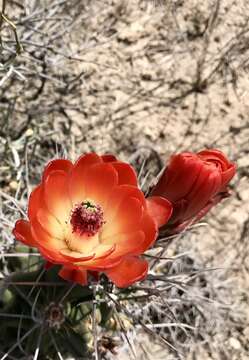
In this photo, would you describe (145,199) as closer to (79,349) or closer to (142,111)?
(79,349)

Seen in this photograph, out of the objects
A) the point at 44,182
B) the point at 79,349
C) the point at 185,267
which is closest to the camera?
the point at 44,182

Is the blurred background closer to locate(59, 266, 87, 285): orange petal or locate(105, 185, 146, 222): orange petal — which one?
locate(105, 185, 146, 222): orange petal

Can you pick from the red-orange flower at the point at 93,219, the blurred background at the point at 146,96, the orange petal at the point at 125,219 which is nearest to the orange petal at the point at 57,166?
the red-orange flower at the point at 93,219

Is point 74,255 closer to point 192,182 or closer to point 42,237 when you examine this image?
point 42,237

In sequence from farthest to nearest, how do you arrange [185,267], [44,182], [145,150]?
[145,150], [185,267], [44,182]

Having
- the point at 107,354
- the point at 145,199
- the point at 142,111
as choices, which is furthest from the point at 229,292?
the point at 145,199

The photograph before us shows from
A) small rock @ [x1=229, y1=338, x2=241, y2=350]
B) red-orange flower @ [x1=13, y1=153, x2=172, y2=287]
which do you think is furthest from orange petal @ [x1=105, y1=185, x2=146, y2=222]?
small rock @ [x1=229, y1=338, x2=241, y2=350]
